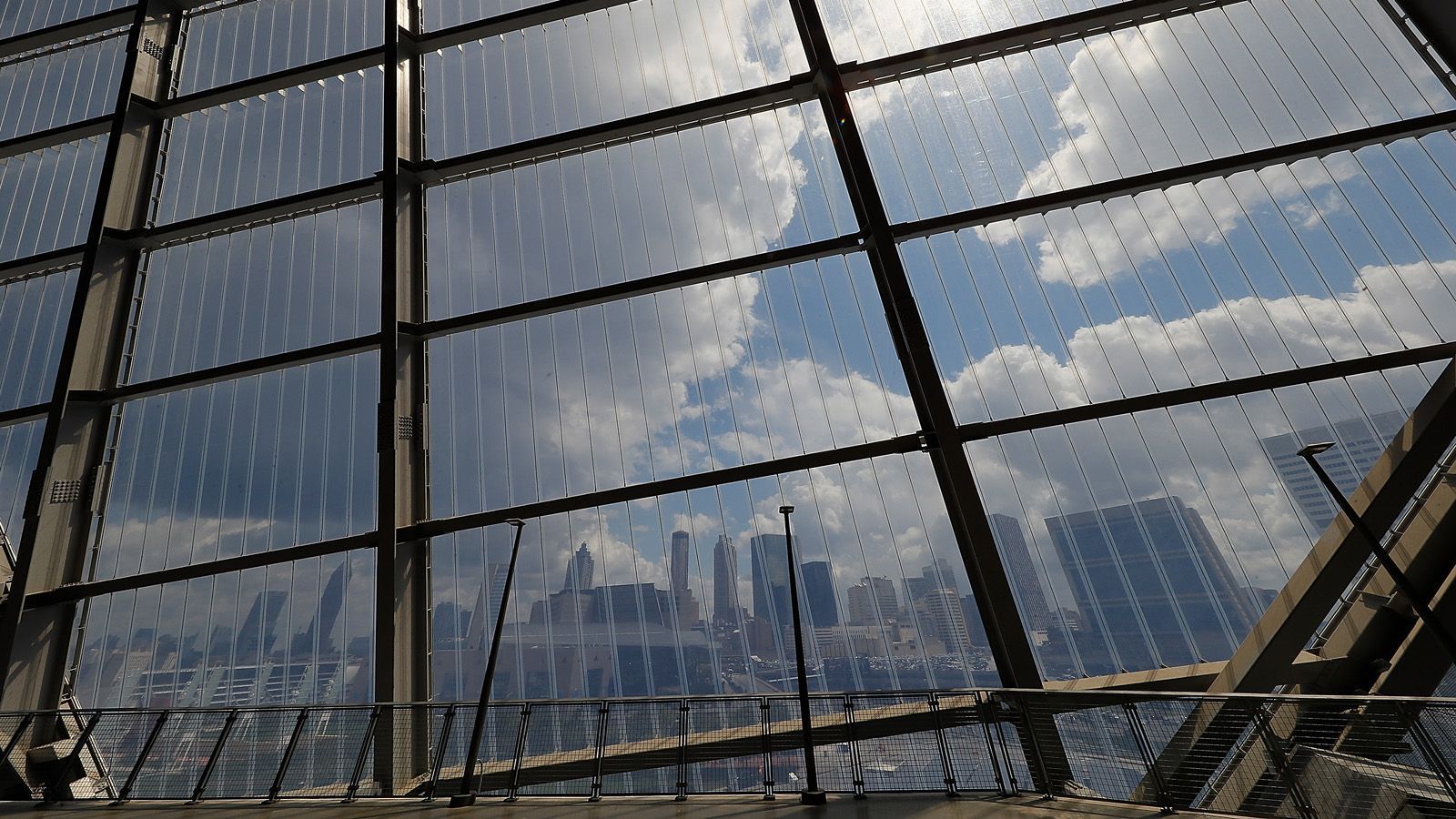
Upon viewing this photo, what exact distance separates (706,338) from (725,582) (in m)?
4.66

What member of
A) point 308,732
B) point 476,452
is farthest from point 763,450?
point 308,732

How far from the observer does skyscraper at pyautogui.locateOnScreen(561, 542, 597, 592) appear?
1129cm

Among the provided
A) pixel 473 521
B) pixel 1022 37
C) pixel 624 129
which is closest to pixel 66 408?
pixel 473 521

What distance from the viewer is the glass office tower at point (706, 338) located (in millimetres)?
9781

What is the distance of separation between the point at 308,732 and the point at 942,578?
946 centimetres

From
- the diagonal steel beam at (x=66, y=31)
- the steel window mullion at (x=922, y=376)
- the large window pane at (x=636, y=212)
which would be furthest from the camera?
the diagonal steel beam at (x=66, y=31)

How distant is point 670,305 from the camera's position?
1270 centimetres

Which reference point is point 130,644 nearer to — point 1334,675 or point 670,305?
point 670,305

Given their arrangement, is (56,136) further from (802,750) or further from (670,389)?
(802,750)

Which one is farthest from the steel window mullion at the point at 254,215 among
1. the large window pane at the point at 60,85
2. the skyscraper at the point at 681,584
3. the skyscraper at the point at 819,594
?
the skyscraper at the point at 819,594

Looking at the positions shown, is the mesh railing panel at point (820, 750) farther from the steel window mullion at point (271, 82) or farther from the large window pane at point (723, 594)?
the steel window mullion at point (271, 82)

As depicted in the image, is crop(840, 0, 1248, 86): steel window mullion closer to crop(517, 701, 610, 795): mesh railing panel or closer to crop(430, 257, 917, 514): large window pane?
crop(430, 257, 917, 514): large window pane

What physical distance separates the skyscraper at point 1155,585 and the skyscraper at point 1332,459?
1378 mm

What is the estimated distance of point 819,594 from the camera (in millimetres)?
10359
